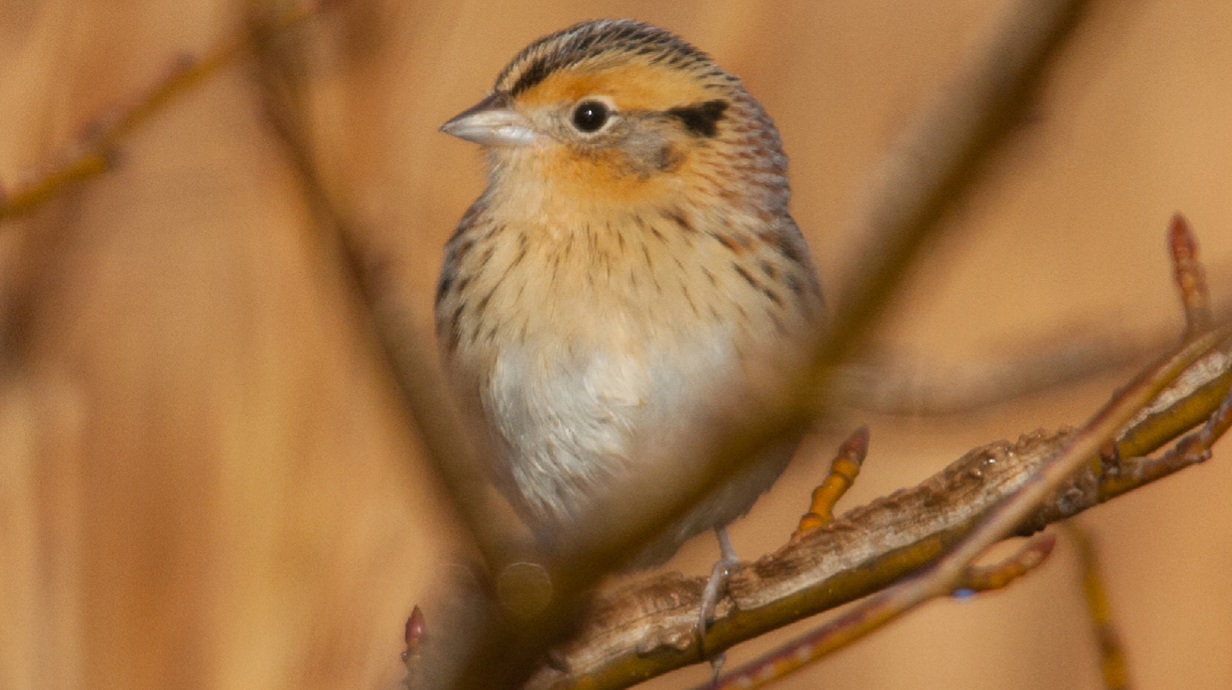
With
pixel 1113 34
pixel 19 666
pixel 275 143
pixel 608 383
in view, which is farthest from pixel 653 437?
pixel 19 666

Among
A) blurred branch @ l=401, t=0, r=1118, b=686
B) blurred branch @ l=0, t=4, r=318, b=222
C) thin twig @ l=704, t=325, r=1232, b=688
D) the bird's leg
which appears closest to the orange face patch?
blurred branch @ l=0, t=4, r=318, b=222

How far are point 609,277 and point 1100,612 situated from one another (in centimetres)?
87

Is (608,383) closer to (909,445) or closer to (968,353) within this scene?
(909,445)

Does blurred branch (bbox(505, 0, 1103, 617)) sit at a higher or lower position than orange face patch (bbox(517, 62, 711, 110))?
lower

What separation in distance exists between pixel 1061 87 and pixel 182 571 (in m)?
2.87

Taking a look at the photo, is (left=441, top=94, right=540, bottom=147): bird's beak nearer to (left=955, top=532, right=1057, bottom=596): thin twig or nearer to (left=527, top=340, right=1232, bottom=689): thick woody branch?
(left=527, top=340, right=1232, bottom=689): thick woody branch

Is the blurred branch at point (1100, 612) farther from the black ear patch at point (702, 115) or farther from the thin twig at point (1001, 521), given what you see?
the black ear patch at point (702, 115)

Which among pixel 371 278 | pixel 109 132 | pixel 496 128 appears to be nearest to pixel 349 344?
pixel 496 128

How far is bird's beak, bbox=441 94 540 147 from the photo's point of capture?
2.08 meters

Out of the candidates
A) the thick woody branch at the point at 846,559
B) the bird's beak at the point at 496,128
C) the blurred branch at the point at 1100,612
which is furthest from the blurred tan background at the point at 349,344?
the blurred branch at the point at 1100,612

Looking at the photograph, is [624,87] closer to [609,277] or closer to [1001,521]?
[609,277]

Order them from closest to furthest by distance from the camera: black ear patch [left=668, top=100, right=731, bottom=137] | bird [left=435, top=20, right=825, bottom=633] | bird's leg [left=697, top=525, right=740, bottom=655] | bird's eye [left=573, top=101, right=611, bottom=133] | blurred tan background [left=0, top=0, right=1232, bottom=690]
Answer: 1. bird's leg [left=697, top=525, right=740, bottom=655]
2. bird [left=435, top=20, right=825, bottom=633]
3. bird's eye [left=573, top=101, right=611, bottom=133]
4. black ear patch [left=668, top=100, right=731, bottom=137]
5. blurred tan background [left=0, top=0, right=1232, bottom=690]

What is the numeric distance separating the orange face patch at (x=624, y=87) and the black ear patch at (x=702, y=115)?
14 millimetres

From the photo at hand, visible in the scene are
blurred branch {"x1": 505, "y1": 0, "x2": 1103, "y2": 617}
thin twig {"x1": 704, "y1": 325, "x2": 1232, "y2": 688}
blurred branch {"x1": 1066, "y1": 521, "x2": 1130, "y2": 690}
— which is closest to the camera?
blurred branch {"x1": 505, "y1": 0, "x2": 1103, "y2": 617}
